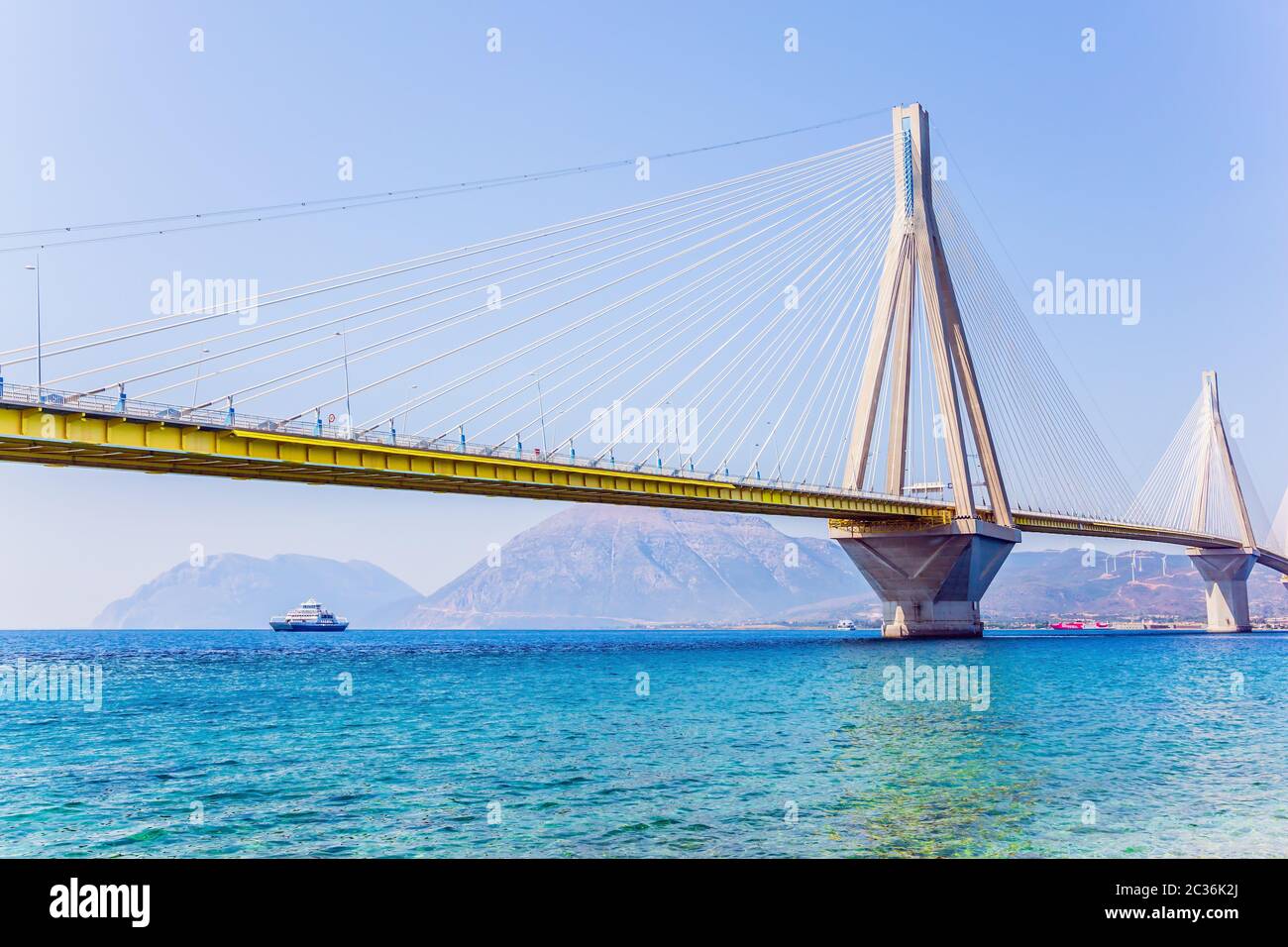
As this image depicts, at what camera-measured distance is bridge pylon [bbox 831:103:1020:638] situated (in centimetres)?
7300

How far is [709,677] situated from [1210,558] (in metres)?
99.6

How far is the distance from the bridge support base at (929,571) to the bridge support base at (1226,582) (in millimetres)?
57200

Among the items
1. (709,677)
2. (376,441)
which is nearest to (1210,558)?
(709,677)

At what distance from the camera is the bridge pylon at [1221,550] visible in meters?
127

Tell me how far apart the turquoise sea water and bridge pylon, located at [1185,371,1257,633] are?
289ft

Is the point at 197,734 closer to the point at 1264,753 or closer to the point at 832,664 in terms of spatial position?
the point at 1264,753

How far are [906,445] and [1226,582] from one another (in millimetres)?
78258

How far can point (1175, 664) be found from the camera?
66.2 m

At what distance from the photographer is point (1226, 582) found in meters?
134
